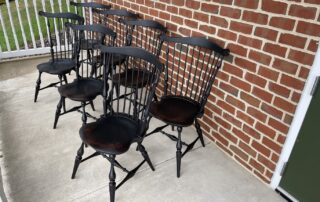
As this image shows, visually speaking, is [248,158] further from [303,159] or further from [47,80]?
[47,80]

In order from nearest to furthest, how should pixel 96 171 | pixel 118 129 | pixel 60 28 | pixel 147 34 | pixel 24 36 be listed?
pixel 118 129, pixel 96 171, pixel 147 34, pixel 60 28, pixel 24 36

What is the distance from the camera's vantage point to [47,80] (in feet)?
11.1

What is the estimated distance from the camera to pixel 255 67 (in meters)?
1.82

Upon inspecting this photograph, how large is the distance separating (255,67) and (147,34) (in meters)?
1.48

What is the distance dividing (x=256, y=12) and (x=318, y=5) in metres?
0.40

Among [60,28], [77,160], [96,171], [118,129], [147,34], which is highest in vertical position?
[147,34]

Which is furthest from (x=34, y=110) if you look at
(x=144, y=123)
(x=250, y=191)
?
(x=250, y=191)

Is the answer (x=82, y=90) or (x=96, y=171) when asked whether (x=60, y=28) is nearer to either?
(x=82, y=90)

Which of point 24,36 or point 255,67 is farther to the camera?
point 24,36

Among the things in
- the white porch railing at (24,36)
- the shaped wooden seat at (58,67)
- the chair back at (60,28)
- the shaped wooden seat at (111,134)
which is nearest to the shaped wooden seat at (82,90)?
the shaped wooden seat at (58,67)

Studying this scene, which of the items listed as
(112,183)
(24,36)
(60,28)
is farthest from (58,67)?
(24,36)

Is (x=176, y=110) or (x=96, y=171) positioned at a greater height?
(x=176, y=110)

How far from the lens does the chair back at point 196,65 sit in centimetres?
198

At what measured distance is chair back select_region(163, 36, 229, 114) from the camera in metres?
1.98
